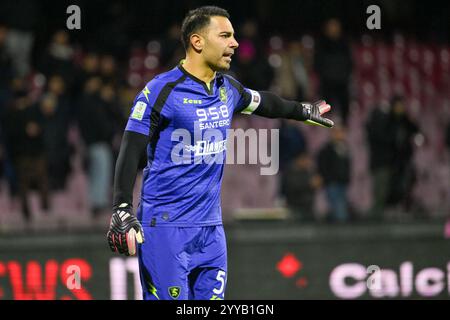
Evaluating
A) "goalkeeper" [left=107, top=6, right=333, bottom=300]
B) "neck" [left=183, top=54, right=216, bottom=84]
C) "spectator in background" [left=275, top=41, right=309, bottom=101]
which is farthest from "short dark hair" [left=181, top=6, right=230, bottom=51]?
"spectator in background" [left=275, top=41, right=309, bottom=101]

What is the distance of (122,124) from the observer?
12.4 metres

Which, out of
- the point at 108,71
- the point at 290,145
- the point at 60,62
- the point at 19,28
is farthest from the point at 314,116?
the point at 19,28

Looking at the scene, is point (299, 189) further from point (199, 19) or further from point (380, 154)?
point (199, 19)

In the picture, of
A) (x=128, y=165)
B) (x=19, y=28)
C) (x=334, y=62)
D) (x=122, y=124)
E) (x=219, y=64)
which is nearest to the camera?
(x=128, y=165)

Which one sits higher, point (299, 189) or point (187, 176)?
point (187, 176)

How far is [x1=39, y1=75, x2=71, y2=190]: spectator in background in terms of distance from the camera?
1229 centimetres

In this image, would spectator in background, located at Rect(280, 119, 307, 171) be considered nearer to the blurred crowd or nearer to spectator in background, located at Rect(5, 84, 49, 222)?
the blurred crowd

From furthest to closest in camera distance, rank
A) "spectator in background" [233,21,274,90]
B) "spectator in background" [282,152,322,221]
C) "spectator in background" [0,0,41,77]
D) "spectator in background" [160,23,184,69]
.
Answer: "spectator in background" [0,0,41,77] → "spectator in background" [160,23,184,69] → "spectator in background" [233,21,274,90] → "spectator in background" [282,152,322,221]

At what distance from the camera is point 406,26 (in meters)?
16.7

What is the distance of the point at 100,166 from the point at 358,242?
11.7 feet

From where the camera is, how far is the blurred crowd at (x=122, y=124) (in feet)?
39.3

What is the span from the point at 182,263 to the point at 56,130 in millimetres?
6951

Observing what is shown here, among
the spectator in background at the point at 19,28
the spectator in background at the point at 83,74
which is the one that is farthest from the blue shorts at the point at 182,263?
the spectator in background at the point at 19,28

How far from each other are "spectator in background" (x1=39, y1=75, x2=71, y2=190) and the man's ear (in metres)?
6.65
